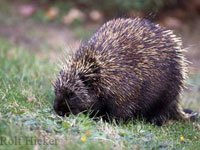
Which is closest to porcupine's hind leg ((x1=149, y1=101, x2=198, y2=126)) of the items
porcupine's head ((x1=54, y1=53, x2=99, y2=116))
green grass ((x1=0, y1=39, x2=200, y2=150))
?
green grass ((x1=0, y1=39, x2=200, y2=150))

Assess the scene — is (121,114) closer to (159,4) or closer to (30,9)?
(159,4)

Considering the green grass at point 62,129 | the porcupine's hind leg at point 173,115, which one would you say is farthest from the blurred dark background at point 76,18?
the green grass at point 62,129

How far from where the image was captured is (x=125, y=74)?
779cm

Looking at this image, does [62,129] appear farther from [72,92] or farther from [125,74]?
[125,74]

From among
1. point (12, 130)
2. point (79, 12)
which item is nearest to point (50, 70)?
point (12, 130)

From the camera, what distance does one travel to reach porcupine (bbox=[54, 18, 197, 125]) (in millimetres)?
7684

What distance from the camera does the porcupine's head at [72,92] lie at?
754 cm

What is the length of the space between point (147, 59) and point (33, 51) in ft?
19.7

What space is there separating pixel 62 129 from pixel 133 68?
5.42ft

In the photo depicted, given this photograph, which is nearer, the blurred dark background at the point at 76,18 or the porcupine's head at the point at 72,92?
the porcupine's head at the point at 72,92

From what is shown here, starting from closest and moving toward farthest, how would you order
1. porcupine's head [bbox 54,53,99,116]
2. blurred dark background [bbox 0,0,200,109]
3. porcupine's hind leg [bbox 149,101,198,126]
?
1. porcupine's head [bbox 54,53,99,116]
2. porcupine's hind leg [bbox 149,101,198,126]
3. blurred dark background [bbox 0,0,200,109]

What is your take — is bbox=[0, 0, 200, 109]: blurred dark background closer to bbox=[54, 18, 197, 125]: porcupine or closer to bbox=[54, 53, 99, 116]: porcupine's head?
bbox=[54, 18, 197, 125]: porcupine

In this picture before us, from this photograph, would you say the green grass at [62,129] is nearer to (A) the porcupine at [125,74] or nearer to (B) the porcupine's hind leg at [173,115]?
(B) the porcupine's hind leg at [173,115]

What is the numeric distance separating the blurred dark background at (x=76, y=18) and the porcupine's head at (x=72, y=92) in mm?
6669
